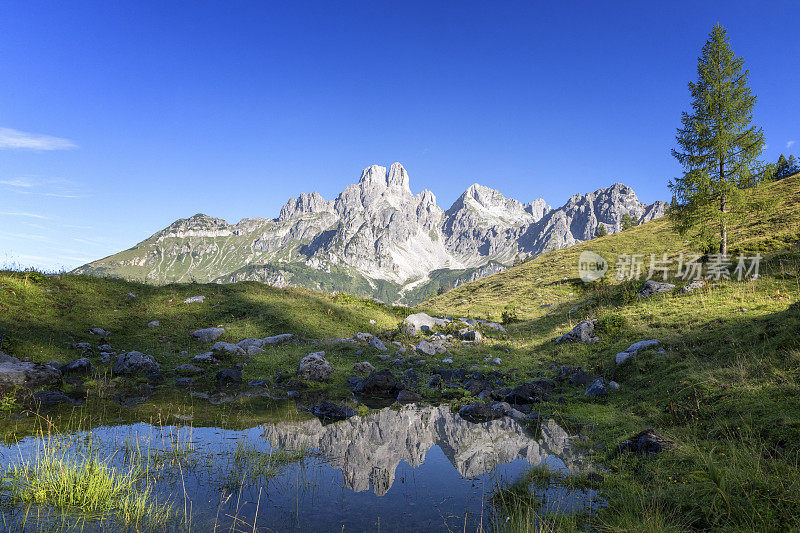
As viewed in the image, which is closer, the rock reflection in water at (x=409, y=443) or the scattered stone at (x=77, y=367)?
the rock reflection in water at (x=409, y=443)

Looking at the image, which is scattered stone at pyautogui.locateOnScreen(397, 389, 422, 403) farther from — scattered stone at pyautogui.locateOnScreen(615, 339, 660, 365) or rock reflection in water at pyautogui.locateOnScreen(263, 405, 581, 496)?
scattered stone at pyautogui.locateOnScreen(615, 339, 660, 365)

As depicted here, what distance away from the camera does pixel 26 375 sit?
11.7 metres

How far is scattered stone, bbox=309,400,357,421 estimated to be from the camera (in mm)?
11398

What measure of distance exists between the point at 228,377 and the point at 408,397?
306 inches

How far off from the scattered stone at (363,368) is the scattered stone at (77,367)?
1050cm

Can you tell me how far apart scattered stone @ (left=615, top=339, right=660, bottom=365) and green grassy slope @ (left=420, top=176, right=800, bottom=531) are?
0.45 m

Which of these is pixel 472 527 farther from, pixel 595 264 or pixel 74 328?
pixel 595 264

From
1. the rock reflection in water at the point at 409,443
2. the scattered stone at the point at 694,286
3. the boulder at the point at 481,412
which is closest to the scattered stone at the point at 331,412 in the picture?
the rock reflection in water at the point at 409,443

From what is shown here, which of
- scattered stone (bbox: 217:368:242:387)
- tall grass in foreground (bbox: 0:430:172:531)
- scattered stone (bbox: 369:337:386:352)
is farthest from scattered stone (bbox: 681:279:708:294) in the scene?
tall grass in foreground (bbox: 0:430:172:531)

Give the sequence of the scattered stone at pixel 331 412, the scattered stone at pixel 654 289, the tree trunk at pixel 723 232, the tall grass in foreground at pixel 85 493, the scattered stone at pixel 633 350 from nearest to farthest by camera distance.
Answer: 1. the tall grass in foreground at pixel 85 493
2. the scattered stone at pixel 331 412
3. the scattered stone at pixel 633 350
4. the scattered stone at pixel 654 289
5. the tree trunk at pixel 723 232

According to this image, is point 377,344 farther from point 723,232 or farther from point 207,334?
point 723,232

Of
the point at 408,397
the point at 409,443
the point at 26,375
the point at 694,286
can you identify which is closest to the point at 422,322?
the point at 408,397

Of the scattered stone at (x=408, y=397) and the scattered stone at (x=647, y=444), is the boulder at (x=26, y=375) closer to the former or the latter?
the scattered stone at (x=408, y=397)

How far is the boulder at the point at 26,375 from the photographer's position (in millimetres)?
11148
